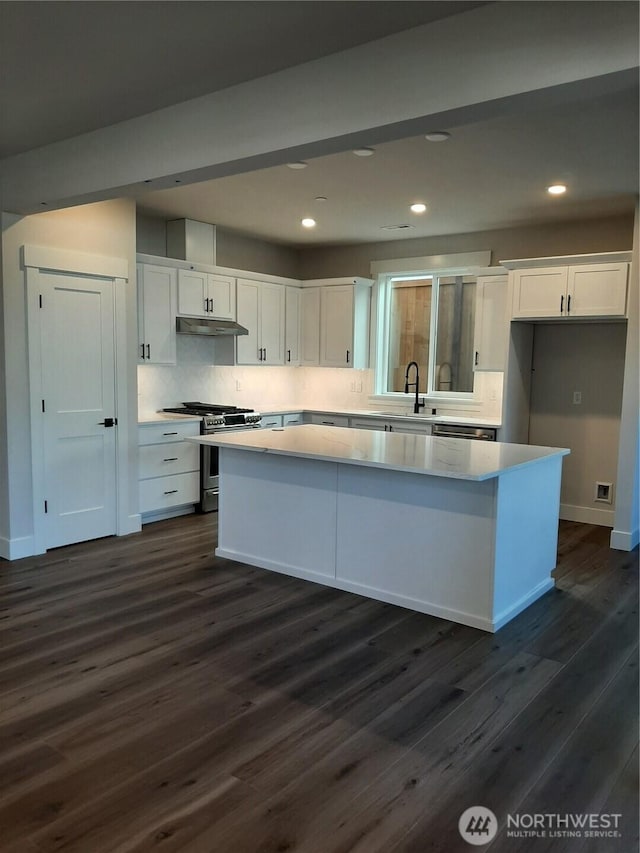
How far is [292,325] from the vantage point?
7035mm

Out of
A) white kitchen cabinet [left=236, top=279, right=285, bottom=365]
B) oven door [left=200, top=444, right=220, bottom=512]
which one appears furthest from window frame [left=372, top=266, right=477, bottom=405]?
oven door [left=200, top=444, right=220, bottom=512]

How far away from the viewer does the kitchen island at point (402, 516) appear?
3447mm

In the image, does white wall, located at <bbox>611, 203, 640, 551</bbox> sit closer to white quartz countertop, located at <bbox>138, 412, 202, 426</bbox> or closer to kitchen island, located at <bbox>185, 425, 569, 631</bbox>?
kitchen island, located at <bbox>185, 425, 569, 631</bbox>

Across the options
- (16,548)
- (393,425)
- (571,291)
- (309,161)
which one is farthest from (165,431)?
(571,291)

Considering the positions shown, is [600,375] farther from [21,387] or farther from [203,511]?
[21,387]

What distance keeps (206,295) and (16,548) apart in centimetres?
277

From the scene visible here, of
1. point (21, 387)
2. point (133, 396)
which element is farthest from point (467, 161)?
point (21, 387)

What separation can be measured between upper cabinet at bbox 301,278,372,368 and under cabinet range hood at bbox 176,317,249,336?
0.95 m

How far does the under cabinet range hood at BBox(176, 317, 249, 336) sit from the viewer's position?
5.74m

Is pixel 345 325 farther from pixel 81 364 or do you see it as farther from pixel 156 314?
pixel 81 364

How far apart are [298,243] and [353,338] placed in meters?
1.31

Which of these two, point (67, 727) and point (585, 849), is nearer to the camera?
point (585, 849)

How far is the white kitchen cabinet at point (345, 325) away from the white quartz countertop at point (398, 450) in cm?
214

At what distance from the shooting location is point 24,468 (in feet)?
14.6
